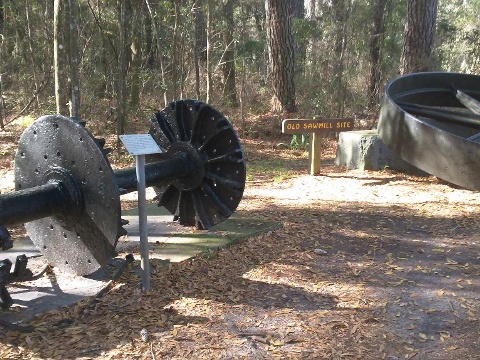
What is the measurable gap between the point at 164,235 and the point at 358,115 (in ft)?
35.1

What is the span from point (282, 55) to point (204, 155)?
383 inches

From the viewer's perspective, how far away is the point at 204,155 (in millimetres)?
5492

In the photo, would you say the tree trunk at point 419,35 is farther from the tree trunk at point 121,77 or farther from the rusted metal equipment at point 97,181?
the rusted metal equipment at point 97,181

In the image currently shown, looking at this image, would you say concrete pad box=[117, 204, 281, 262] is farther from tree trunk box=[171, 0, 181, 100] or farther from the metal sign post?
tree trunk box=[171, 0, 181, 100]

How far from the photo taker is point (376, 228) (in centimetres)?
618

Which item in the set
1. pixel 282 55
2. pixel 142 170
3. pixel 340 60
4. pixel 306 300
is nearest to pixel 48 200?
pixel 142 170

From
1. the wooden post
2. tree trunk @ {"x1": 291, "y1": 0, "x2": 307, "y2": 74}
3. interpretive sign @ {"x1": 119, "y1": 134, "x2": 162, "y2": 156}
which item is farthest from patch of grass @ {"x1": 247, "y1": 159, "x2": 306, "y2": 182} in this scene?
tree trunk @ {"x1": 291, "y1": 0, "x2": 307, "y2": 74}

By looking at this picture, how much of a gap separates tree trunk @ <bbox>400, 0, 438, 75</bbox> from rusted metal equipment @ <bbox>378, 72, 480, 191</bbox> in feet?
7.88

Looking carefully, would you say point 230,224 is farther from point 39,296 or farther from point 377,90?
point 377,90

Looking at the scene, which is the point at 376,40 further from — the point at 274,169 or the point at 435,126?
the point at 435,126

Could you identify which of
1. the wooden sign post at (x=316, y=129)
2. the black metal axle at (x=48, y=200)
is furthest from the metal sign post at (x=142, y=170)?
the wooden sign post at (x=316, y=129)

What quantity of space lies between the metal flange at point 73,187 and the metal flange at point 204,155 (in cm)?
120

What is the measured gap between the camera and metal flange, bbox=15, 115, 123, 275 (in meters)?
3.96

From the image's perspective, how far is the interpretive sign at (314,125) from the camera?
9133 millimetres
